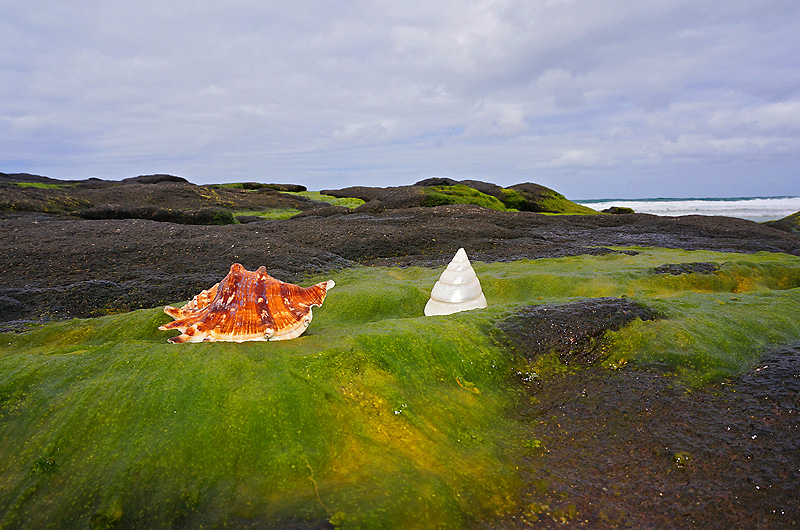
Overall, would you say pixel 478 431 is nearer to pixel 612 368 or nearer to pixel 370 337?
pixel 370 337

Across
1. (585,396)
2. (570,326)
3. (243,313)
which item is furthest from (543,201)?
(243,313)

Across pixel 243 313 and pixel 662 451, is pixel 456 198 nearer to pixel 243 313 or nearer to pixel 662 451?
pixel 243 313

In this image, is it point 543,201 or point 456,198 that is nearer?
point 456,198

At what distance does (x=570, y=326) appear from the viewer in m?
3.71

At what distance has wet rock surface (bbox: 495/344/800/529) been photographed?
192 centimetres

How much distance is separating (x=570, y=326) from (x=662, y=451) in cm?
144

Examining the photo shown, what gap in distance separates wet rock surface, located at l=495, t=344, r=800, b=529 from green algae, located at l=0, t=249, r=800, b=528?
0.49 ft

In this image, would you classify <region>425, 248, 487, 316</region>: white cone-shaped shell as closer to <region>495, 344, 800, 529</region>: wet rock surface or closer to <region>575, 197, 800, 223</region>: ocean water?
<region>495, 344, 800, 529</region>: wet rock surface

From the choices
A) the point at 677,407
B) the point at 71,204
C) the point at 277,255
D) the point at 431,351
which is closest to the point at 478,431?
the point at 431,351

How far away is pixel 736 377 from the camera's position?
3094 millimetres

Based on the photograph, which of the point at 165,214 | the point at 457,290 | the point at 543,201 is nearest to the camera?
the point at 457,290

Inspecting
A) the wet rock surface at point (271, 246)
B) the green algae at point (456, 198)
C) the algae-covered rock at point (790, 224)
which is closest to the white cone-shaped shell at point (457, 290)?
the wet rock surface at point (271, 246)

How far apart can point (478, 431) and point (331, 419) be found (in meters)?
0.89

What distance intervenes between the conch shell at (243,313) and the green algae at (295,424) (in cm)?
59
